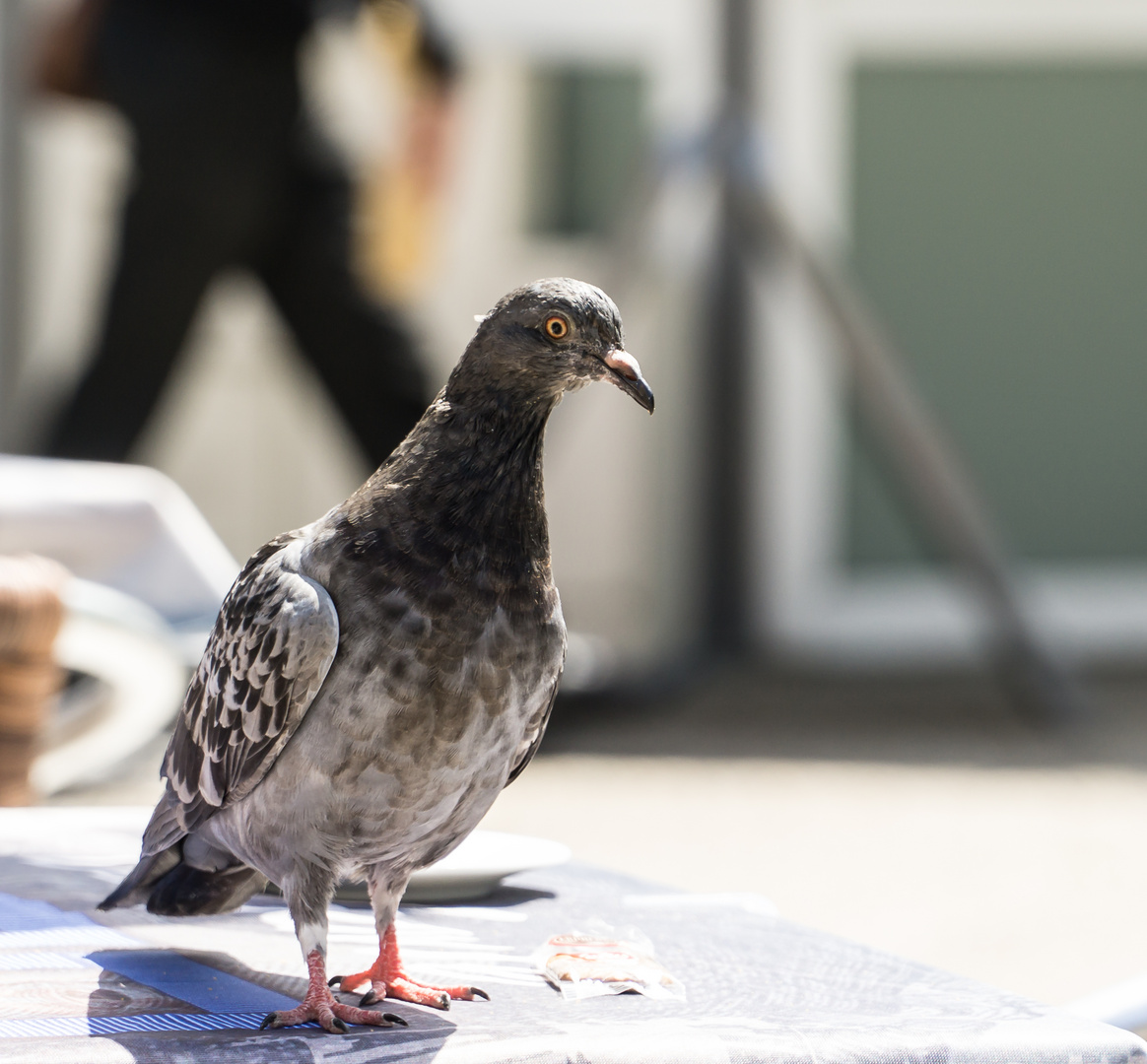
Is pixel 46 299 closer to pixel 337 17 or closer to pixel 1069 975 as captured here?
pixel 337 17

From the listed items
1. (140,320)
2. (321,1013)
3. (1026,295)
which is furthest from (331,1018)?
(1026,295)

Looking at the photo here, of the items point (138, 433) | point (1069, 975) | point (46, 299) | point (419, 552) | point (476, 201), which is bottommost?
point (1069, 975)

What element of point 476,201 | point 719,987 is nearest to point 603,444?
point 476,201

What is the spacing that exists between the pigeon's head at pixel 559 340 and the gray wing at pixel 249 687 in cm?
22

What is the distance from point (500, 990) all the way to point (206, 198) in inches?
85.5

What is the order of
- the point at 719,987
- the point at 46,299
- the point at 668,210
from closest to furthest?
the point at 719,987
the point at 668,210
the point at 46,299

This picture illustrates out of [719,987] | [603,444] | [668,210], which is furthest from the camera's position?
[603,444]

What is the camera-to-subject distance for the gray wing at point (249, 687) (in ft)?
3.49

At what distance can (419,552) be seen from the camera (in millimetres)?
1067

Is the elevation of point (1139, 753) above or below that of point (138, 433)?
below

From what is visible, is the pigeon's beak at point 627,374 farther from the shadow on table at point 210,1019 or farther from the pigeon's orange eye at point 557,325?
the shadow on table at point 210,1019

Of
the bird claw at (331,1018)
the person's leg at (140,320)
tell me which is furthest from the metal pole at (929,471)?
the bird claw at (331,1018)

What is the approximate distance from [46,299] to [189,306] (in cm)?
220

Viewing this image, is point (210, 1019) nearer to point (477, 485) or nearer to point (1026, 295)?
point (477, 485)
